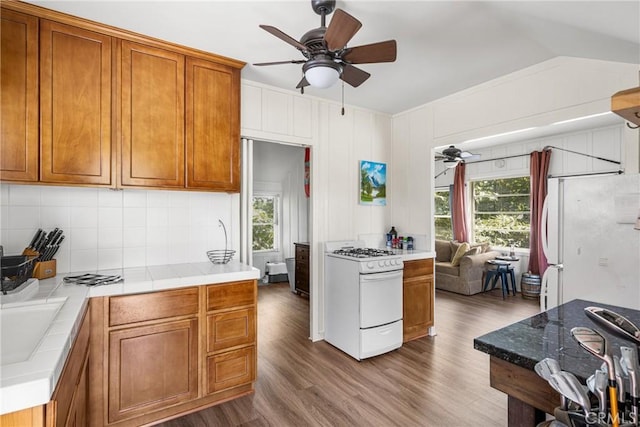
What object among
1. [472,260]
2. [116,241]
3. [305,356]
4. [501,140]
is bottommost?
[305,356]

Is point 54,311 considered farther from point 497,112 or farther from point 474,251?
point 474,251

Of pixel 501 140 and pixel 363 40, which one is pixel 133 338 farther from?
pixel 501 140

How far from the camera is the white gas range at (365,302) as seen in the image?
2918 millimetres

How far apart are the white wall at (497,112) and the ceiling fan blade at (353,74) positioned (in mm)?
1664

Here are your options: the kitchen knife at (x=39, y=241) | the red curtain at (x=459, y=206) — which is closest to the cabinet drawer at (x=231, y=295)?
the kitchen knife at (x=39, y=241)

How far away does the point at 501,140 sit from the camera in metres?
5.46

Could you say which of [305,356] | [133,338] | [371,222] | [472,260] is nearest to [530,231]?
[472,260]

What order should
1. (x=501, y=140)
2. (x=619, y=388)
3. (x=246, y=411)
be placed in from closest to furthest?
(x=619, y=388)
(x=246, y=411)
(x=501, y=140)

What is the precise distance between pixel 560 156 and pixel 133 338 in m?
6.24

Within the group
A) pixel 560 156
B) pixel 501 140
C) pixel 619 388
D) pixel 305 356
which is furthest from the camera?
pixel 501 140

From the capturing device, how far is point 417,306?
137 inches

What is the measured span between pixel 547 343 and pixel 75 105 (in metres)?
2.82

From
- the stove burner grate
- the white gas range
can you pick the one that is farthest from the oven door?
the stove burner grate

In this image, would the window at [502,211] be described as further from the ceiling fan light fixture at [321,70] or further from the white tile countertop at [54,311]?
the white tile countertop at [54,311]
